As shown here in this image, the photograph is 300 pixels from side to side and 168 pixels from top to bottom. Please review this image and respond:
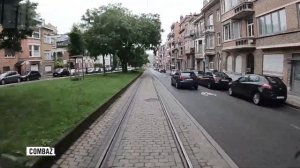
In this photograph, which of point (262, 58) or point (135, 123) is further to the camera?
point (262, 58)

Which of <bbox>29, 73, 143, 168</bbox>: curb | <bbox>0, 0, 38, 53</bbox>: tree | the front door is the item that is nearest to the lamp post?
<bbox>29, 73, 143, 168</bbox>: curb

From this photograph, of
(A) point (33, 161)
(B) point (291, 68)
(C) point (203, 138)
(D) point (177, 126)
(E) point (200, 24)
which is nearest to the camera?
(A) point (33, 161)

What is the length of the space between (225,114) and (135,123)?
3.83m

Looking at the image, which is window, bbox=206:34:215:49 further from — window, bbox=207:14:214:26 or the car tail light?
the car tail light

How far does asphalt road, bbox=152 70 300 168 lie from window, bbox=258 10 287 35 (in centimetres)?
1048

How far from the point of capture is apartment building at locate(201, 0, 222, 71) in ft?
133

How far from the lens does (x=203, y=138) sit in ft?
26.3

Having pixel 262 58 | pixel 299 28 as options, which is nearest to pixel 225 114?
pixel 299 28

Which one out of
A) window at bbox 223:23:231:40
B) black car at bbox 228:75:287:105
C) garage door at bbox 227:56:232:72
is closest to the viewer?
black car at bbox 228:75:287:105

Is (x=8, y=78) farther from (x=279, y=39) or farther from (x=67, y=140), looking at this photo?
(x=67, y=140)

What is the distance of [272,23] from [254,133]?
57.4 ft

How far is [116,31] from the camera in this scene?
44.3 m

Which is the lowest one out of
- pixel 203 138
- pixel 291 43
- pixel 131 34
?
pixel 203 138

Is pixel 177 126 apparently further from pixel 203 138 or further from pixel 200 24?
pixel 200 24
